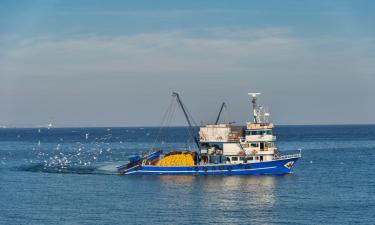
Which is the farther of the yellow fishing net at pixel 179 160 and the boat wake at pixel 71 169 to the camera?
the boat wake at pixel 71 169

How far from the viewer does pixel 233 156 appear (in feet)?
422

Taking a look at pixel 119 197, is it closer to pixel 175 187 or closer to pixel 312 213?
pixel 175 187

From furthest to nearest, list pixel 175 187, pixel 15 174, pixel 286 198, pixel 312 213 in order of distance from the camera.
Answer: pixel 15 174
pixel 175 187
pixel 286 198
pixel 312 213

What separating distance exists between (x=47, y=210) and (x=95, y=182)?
34040mm

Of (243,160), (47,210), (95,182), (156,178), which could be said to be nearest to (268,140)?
(243,160)

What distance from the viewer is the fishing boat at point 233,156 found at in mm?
126500

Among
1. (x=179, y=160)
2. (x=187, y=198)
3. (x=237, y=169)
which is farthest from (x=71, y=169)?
(x=187, y=198)

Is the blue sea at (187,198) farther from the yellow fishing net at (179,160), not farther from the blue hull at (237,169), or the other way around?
the yellow fishing net at (179,160)

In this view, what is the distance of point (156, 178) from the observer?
126562 millimetres

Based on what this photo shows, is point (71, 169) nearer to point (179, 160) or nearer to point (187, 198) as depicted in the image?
point (179, 160)

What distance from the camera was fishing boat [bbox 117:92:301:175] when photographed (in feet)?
415

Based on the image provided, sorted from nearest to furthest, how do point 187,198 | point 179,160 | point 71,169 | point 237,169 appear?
point 187,198 → point 237,169 → point 179,160 → point 71,169

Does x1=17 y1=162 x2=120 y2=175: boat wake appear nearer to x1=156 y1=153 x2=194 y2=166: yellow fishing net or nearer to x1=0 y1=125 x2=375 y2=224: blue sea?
x1=0 y1=125 x2=375 y2=224: blue sea

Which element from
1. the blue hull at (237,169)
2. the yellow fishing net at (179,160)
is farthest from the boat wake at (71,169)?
the blue hull at (237,169)
